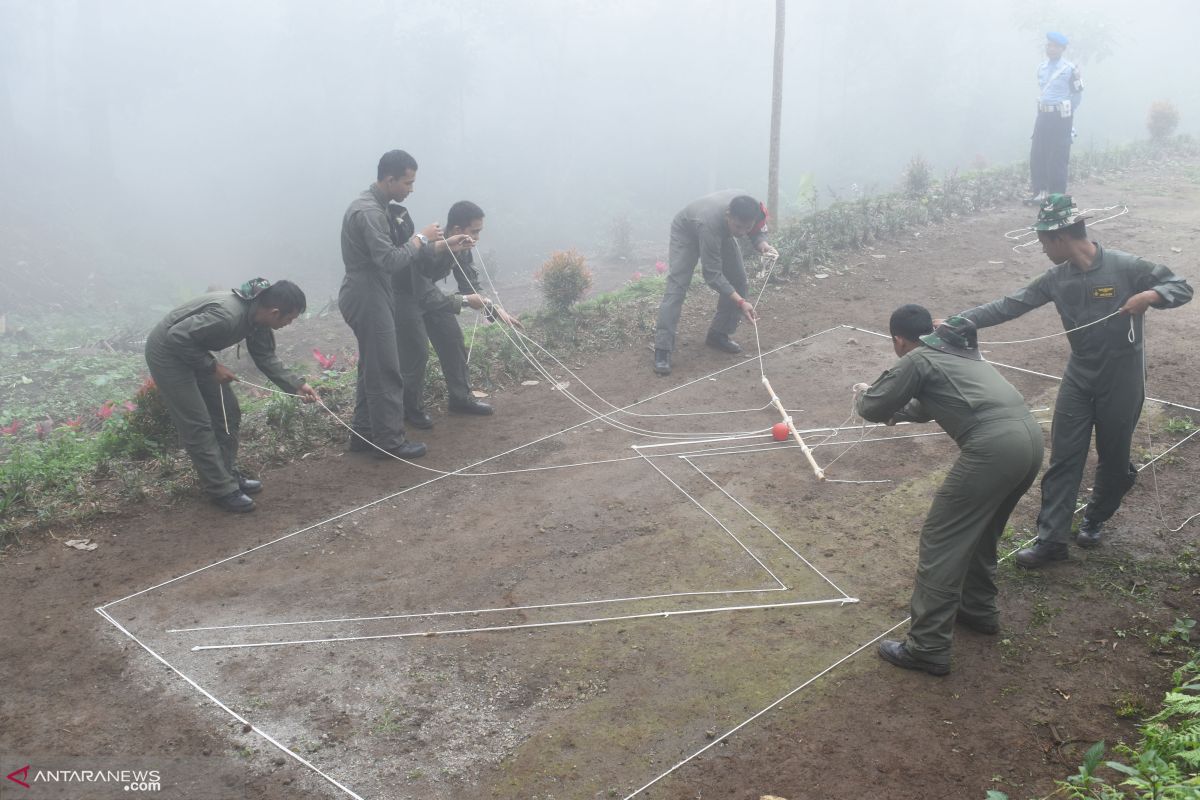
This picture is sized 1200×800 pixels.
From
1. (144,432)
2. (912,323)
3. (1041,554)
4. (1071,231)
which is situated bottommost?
(1041,554)

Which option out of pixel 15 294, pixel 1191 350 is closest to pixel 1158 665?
pixel 1191 350

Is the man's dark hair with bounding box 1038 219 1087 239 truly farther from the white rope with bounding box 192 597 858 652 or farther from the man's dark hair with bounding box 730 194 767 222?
the man's dark hair with bounding box 730 194 767 222

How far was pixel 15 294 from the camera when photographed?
2025cm

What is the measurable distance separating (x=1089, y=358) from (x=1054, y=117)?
8.95m

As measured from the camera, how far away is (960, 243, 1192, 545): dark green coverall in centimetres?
459

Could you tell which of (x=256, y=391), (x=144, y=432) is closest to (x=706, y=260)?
(x=144, y=432)

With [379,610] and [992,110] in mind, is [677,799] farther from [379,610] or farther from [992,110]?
[992,110]

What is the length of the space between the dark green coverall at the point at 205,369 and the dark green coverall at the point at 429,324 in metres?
1.21

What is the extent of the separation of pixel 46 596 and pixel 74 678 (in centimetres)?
91

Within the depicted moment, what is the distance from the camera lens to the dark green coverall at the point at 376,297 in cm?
605

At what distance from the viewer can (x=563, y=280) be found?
933 cm

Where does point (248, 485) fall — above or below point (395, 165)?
below

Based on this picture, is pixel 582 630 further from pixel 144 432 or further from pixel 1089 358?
pixel 144 432

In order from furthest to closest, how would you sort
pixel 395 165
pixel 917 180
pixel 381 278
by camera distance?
pixel 917 180
pixel 381 278
pixel 395 165
